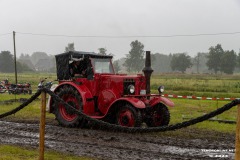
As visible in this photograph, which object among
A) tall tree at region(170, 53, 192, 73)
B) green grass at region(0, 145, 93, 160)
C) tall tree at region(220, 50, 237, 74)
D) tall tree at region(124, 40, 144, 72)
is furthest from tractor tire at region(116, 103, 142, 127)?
tall tree at region(124, 40, 144, 72)

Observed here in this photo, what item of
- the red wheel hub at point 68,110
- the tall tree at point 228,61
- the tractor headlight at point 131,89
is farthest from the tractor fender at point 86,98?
the tall tree at point 228,61

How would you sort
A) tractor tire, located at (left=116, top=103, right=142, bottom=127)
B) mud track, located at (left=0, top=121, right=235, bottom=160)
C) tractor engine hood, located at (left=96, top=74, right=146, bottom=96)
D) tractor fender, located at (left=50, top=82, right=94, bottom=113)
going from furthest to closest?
tractor fender, located at (left=50, top=82, right=94, bottom=113) < tractor engine hood, located at (left=96, top=74, right=146, bottom=96) < tractor tire, located at (left=116, top=103, right=142, bottom=127) < mud track, located at (left=0, top=121, right=235, bottom=160)

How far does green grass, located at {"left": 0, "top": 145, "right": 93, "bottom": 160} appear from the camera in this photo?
575cm

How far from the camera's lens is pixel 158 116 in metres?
9.27

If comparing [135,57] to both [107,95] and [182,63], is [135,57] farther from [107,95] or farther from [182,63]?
[107,95]

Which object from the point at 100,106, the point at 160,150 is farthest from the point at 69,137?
the point at 160,150

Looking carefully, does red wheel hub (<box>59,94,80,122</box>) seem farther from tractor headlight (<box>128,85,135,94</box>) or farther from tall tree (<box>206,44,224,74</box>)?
tall tree (<box>206,44,224,74</box>)

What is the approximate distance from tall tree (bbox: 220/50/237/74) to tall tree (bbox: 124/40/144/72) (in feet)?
104

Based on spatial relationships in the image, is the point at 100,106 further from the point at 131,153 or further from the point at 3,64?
the point at 3,64

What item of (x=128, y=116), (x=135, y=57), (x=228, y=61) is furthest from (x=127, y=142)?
(x=135, y=57)

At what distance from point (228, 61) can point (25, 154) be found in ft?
287

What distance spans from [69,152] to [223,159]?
9.98 ft

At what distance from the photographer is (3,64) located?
313 ft

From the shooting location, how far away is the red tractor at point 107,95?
28.3 feet
